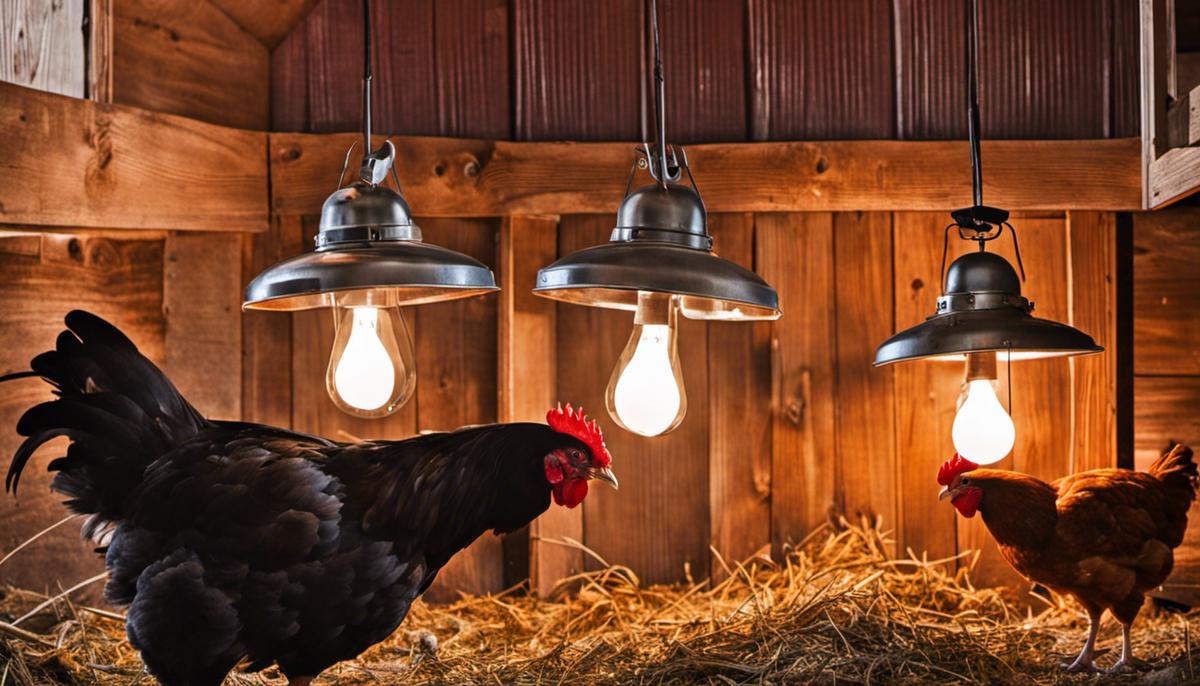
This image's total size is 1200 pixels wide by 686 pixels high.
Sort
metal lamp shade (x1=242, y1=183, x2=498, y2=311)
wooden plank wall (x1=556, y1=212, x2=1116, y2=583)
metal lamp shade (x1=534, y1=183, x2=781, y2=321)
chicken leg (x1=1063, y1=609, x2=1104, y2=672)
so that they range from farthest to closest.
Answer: wooden plank wall (x1=556, y1=212, x2=1116, y2=583), chicken leg (x1=1063, y1=609, x2=1104, y2=672), metal lamp shade (x1=242, y1=183, x2=498, y2=311), metal lamp shade (x1=534, y1=183, x2=781, y2=321)

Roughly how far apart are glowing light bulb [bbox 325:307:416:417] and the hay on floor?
85 centimetres

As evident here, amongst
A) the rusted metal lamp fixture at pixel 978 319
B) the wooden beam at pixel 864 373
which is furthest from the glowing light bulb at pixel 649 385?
the wooden beam at pixel 864 373

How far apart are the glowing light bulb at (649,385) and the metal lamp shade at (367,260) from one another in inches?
16.9

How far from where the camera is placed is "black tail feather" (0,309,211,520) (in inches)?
88.4

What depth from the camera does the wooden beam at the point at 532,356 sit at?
339 centimetres

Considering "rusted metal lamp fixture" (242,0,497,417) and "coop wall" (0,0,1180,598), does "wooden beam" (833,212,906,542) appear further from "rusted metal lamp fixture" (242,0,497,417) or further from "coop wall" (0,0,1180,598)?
"rusted metal lamp fixture" (242,0,497,417)

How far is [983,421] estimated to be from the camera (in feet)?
8.46

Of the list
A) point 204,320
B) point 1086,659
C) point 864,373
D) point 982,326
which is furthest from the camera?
point 864,373

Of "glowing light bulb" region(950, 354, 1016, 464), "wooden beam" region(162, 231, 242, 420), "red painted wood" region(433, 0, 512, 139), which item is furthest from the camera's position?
"red painted wood" region(433, 0, 512, 139)

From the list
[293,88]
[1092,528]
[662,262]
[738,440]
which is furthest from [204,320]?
[1092,528]

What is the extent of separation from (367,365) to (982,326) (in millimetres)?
1469

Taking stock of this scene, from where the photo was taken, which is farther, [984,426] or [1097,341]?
[1097,341]

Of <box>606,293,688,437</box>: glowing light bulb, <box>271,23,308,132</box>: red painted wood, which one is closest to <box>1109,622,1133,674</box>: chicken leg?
<box>606,293,688,437</box>: glowing light bulb

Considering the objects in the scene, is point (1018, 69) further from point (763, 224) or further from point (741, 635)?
point (741, 635)
